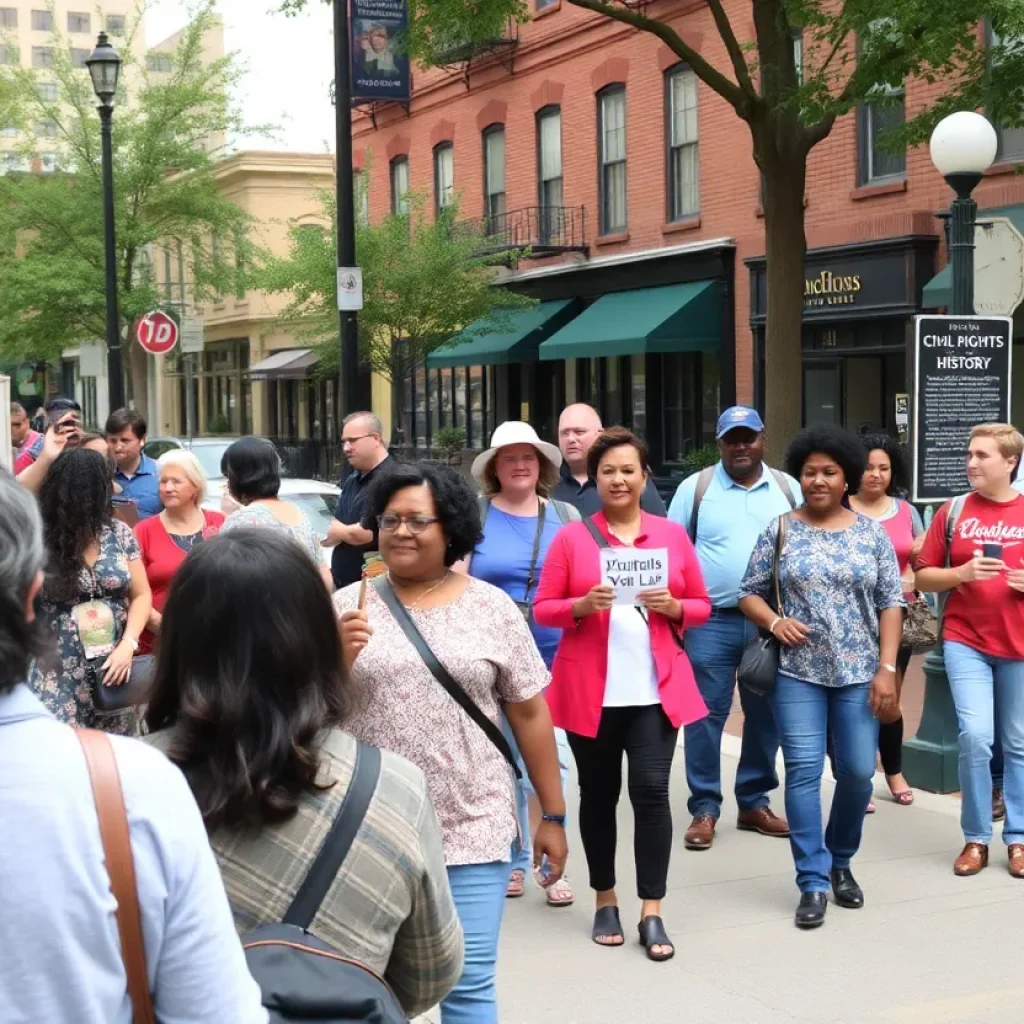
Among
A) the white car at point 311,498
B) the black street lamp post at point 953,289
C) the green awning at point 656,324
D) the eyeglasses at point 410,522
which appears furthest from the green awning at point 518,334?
the eyeglasses at point 410,522

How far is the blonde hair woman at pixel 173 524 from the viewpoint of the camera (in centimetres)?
721

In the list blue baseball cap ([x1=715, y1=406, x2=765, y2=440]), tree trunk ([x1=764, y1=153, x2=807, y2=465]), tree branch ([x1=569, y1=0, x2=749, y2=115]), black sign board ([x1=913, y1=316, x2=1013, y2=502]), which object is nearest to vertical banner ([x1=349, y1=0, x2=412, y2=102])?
tree branch ([x1=569, y1=0, x2=749, y2=115])

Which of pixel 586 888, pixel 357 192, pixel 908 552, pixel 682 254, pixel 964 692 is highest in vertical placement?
pixel 357 192

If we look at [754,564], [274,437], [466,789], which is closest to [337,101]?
[754,564]

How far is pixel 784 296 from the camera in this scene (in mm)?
15945

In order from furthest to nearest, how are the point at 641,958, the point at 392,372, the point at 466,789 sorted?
the point at 392,372 < the point at 641,958 < the point at 466,789

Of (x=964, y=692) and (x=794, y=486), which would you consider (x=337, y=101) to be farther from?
(x=964, y=692)

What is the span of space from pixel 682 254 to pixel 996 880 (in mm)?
18768

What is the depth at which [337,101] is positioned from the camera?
50.8ft

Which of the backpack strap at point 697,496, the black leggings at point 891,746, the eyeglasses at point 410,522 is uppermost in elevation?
the eyeglasses at point 410,522

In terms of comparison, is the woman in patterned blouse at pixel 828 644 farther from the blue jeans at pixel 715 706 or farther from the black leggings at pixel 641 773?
the blue jeans at pixel 715 706

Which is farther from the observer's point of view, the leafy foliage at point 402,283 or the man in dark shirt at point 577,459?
the leafy foliage at point 402,283

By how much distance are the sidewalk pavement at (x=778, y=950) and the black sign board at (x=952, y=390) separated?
211 cm

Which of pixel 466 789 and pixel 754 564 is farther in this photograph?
pixel 754 564
